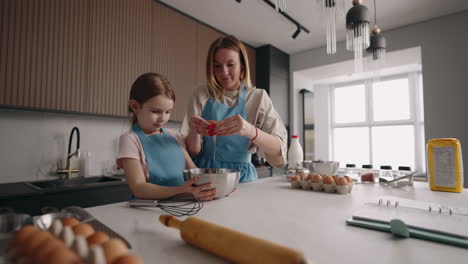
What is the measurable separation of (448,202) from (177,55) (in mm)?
2556

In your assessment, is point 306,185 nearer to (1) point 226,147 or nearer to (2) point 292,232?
(1) point 226,147

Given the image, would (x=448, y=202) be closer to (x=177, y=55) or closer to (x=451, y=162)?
(x=451, y=162)

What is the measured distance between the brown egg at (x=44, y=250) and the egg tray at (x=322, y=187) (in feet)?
3.00

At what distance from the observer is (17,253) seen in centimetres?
32

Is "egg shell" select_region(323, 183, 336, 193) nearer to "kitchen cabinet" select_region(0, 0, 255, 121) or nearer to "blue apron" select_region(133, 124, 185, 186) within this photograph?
"blue apron" select_region(133, 124, 185, 186)

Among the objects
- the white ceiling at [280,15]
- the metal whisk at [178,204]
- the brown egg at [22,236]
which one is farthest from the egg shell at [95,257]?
the white ceiling at [280,15]

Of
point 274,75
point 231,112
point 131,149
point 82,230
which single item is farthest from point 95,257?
point 274,75

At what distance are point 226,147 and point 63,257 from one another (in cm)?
96

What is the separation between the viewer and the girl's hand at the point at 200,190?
743 millimetres

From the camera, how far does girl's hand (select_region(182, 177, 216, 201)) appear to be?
0.74 meters

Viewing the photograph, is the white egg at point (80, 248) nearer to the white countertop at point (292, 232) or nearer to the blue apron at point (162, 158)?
the white countertop at point (292, 232)

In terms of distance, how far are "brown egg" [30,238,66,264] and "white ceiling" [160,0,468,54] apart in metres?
2.73

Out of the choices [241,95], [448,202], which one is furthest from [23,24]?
[448,202]

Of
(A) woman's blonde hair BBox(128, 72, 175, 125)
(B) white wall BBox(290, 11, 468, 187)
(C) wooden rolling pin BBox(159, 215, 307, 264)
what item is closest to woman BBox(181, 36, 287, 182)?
(A) woman's blonde hair BBox(128, 72, 175, 125)
